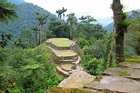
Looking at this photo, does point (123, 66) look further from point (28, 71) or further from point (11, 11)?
point (28, 71)

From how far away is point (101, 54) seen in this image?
31469mm

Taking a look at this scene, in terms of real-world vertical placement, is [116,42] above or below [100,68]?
above

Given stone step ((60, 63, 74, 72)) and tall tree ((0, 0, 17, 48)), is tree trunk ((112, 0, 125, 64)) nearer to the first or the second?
tall tree ((0, 0, 17, 48))

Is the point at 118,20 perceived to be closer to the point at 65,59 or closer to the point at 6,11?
the point at 6,11

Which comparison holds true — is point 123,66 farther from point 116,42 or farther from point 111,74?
point 116,42

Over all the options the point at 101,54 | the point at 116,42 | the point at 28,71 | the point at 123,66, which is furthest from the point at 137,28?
the point at 101,54

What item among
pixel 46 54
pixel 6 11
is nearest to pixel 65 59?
pixel 46 54

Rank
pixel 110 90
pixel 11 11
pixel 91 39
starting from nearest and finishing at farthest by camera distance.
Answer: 1. pixel 11 11
2. pixel 110 90
3. pixel 91 39

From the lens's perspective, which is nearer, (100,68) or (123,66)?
(123,66)

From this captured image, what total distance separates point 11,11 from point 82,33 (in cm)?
4218

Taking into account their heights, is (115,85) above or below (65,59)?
above

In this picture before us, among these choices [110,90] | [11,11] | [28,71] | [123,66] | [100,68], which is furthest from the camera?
[100,68]

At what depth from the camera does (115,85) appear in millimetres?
2012

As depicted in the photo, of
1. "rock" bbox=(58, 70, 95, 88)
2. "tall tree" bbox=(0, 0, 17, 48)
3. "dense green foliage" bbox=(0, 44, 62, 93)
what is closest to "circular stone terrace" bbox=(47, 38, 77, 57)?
"dense green foliage" bbox=(0, 44, 62, 93)
